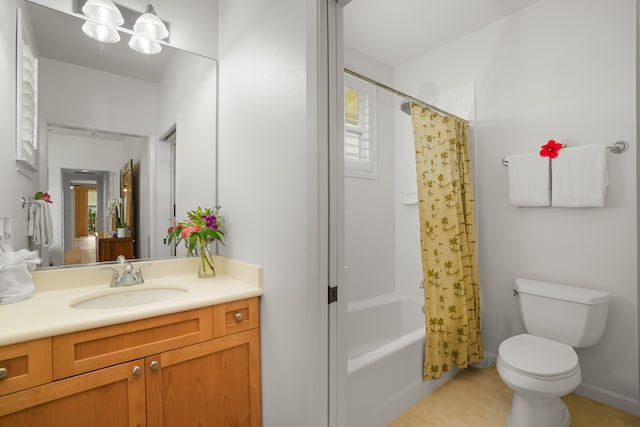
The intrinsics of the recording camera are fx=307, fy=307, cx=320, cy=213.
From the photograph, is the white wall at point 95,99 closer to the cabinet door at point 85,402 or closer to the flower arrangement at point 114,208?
the flower arrangement at point 114,208

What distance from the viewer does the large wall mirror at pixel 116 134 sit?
143 cm

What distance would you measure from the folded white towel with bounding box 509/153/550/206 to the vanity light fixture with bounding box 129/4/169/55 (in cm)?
228

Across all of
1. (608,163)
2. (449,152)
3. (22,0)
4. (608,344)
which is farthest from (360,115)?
(608,344)

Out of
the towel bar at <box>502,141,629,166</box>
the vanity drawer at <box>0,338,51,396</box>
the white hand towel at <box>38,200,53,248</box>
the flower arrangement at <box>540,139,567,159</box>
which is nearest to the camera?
the vanity drawer at <box>0,338,51,396</box>

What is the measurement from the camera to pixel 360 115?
97.5 inches

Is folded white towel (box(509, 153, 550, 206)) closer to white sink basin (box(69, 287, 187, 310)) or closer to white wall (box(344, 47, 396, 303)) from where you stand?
white wall (box(344, 47, 396, 303))

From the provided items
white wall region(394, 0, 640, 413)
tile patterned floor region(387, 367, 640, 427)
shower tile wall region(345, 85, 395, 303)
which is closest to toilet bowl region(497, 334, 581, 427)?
tile patterned floor region(387, 367, 640, 427)

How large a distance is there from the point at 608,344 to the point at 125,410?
2.50 meters

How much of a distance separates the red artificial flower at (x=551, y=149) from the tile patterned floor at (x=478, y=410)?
1.50 m

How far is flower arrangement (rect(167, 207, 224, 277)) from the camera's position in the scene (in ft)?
5.28

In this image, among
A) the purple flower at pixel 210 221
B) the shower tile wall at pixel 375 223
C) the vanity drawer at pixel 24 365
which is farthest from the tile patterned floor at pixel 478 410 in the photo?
the vanity drawer at pixel 24 365

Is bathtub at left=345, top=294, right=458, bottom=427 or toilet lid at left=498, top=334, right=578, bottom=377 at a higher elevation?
toilet lid at left=498, top=334, right=578, bottom=377

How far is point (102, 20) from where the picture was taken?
4.91 ft

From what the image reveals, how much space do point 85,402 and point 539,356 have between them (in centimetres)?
200
